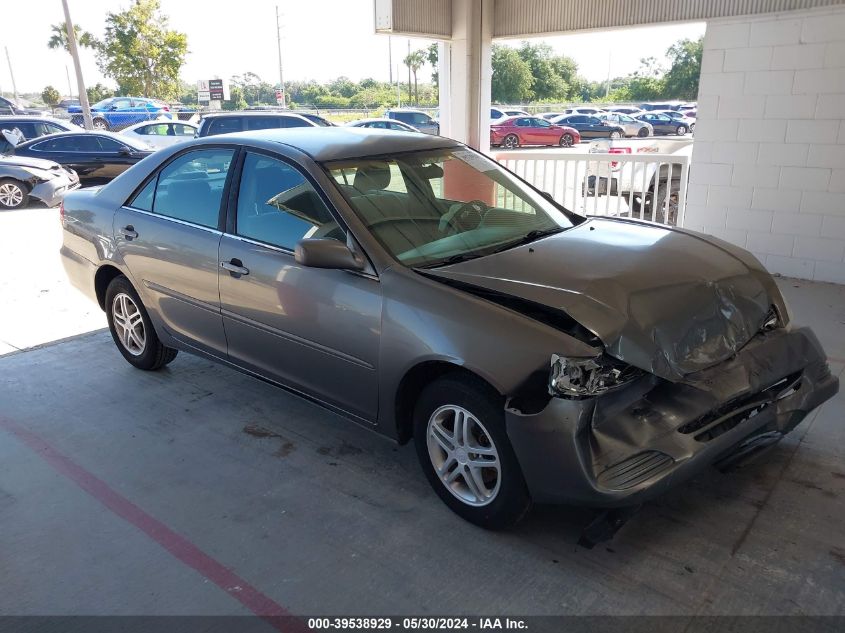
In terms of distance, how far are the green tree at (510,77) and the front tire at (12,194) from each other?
5706cm

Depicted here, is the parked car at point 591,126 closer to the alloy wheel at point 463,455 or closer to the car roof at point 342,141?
the car roof at point 342,141

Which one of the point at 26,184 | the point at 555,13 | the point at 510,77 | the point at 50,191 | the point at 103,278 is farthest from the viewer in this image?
the point at 510,77

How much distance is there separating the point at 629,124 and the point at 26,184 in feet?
97.6

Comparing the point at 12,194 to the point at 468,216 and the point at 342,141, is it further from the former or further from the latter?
the point at 468,216

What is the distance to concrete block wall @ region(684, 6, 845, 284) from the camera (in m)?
6.60

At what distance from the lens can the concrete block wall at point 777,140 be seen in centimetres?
660

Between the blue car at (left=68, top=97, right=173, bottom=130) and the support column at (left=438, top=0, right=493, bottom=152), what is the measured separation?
85.6ft

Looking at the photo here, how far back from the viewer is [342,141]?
4051mm

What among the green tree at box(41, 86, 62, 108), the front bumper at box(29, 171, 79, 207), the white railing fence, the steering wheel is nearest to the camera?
the steering wheel

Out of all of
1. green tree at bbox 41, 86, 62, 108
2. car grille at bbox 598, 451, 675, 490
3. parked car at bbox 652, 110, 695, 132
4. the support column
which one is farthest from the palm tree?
car grille at bbox 598, 451, 675, 490

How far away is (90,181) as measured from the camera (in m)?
15.3

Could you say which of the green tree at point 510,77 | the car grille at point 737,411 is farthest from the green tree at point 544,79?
the car grille at point 737,411

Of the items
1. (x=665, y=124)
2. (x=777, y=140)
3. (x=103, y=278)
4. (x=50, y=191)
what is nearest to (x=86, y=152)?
(x=50, y=191)

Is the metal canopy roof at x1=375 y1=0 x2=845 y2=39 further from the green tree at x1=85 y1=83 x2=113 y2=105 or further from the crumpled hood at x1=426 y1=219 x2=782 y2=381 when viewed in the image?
the green tree at x1=85 y1=83 x2=113 y2=105
